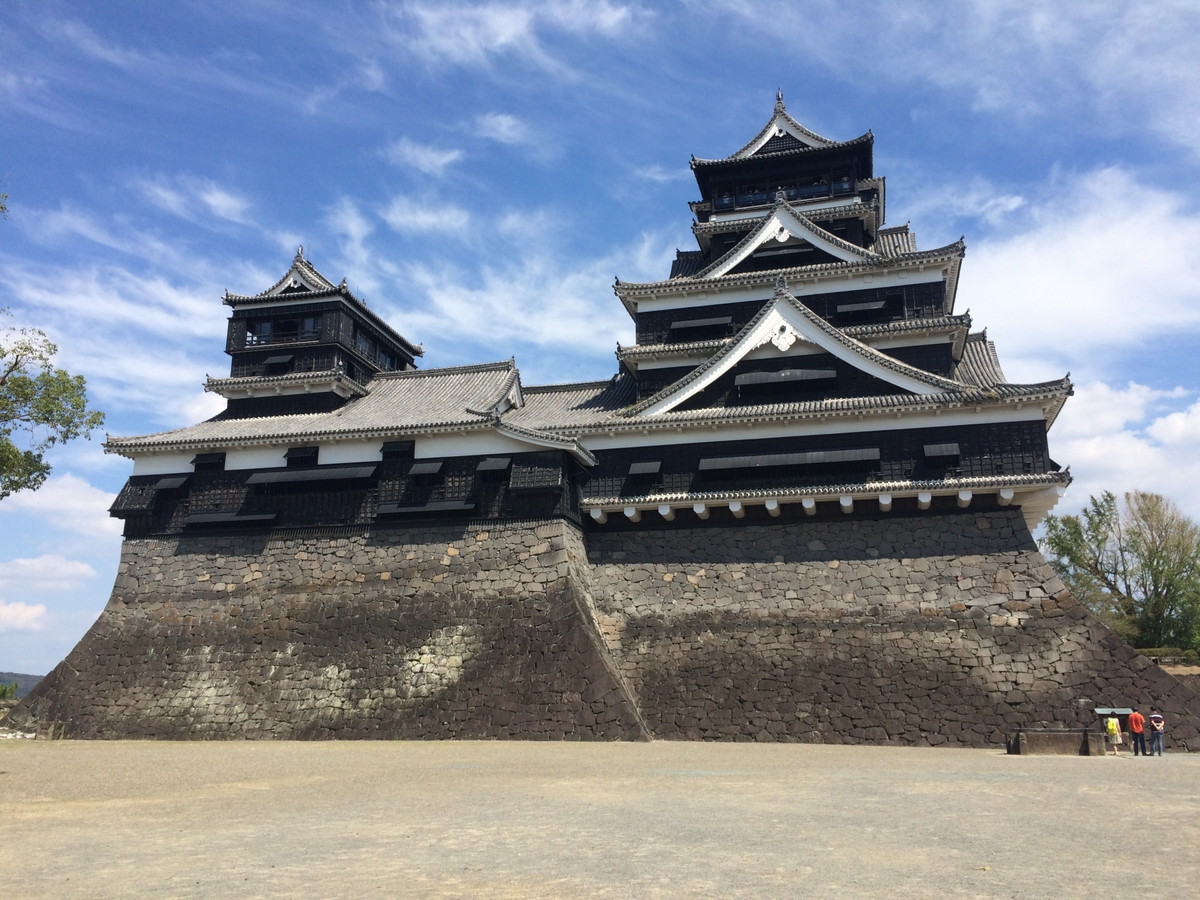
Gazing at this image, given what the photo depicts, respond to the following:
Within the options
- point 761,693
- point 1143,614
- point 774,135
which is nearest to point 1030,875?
point 761,693

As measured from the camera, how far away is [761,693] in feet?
63.0

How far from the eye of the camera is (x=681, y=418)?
71.1ft

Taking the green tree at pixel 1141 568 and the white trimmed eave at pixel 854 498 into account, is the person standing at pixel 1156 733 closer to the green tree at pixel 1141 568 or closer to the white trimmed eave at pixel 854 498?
the white trimmed eave at pixel 854 498

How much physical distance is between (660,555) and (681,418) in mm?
3491

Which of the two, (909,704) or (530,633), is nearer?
(909,704)

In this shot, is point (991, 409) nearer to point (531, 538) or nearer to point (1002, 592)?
point (1002, 592)

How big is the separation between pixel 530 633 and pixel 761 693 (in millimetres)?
5390

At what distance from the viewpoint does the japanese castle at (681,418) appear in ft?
66.7

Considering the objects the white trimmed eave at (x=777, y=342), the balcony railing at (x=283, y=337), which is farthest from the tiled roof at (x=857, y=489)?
the balcony railing at (x=283, y=337)

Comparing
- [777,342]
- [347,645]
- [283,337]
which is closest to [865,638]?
[777,342]

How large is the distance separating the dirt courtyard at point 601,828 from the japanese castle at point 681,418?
7796mm

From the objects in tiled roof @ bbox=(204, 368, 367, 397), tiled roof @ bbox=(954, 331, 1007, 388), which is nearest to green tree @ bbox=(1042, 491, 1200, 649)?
tiled roof @ bbox=(954, 331, 1007, 388)

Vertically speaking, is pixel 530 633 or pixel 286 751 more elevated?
pixel 530 633

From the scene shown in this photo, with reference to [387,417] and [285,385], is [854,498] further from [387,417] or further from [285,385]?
[285,385]
